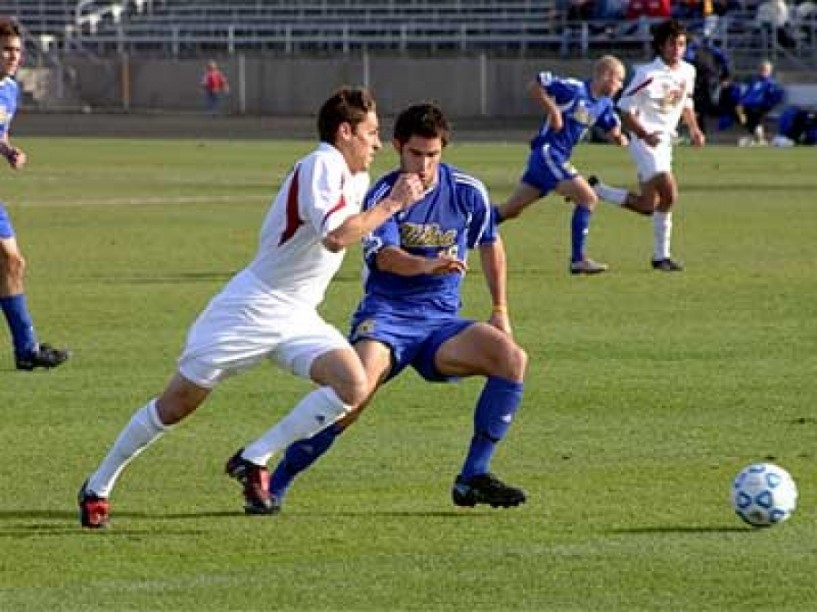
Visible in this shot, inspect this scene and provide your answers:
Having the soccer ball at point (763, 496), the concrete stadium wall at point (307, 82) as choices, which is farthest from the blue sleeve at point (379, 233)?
the concrete stadium wall at point (307, 82)

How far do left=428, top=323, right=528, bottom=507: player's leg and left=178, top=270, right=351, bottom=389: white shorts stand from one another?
607 millimetres

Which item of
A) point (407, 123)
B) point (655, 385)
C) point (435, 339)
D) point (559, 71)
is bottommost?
point (559, 71)

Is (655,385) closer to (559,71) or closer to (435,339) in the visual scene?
(435,339)

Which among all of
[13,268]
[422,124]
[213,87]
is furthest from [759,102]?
[422,124]

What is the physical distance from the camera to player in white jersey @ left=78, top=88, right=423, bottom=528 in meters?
9.21

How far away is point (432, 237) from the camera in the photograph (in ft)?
32.9

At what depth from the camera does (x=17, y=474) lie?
10664mm

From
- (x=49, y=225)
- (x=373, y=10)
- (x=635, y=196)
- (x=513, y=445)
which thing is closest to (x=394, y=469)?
(x=513, y=445)

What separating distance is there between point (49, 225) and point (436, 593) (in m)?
18.8

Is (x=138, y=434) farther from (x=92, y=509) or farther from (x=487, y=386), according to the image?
(x=487, y=386)

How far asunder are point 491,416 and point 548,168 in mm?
10941

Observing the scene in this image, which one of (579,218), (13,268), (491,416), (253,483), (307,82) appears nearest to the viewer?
(253,483)

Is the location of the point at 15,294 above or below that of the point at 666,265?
above

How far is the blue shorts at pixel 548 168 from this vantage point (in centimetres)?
2056
